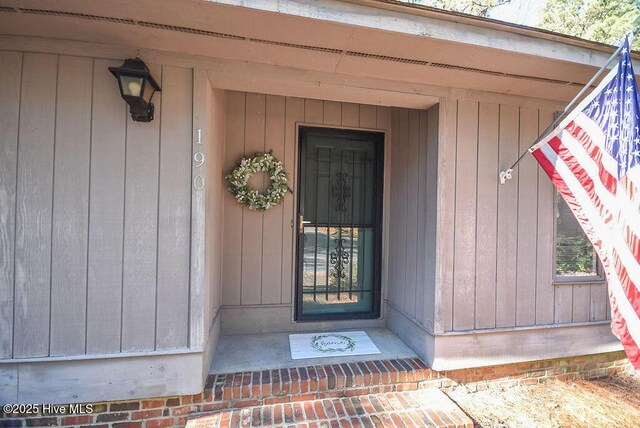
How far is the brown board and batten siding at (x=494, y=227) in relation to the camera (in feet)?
7.59

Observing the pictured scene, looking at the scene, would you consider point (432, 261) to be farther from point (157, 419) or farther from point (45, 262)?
point (45, 262)

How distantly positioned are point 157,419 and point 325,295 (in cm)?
163

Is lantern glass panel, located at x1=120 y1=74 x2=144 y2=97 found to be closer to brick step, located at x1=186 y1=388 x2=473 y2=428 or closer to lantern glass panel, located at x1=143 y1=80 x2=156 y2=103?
lantern glass panel, located at x1=143 y1=80 x2=156 y2=103

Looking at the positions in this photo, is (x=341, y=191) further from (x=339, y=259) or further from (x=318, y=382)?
(x=318, y=382)

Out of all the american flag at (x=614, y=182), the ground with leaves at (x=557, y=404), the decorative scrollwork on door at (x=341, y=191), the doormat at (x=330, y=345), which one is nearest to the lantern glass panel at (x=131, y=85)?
the decorative scrollwork on door at (x=341, y=191)

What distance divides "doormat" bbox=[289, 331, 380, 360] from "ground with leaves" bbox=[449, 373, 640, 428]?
29.0 inches

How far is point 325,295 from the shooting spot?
3.04 meters

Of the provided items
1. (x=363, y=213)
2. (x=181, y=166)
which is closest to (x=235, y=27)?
(x=181, y=166)

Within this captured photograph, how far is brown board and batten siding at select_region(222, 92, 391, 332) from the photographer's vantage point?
2799 mm

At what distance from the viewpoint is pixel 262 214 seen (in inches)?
113

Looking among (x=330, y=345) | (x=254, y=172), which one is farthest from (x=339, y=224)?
(x=330, y=345)

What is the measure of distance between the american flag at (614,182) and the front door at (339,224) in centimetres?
156

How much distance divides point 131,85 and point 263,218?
148 centimetres

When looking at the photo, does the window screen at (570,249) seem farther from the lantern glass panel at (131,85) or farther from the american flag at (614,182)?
the lantern glass panel at (131,85)
